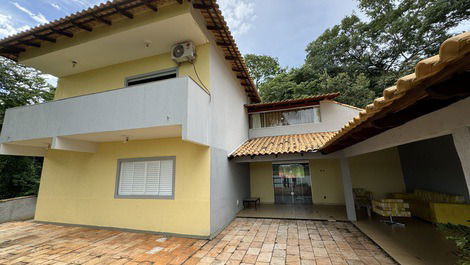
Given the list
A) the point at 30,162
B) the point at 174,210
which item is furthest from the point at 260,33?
the point at 30,162

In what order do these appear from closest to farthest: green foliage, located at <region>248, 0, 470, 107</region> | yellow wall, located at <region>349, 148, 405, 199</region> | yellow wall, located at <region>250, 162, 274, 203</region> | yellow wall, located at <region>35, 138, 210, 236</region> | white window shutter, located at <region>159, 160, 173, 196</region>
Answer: yellow wall, located at <region>35, 138, 210, 236</region>, white window shutter, located at <region>159, 160, 173, 196</region>, yellow wall, located at <region>349, 148, 405, 199</region>, yellow wall, located at <region>250, 162, 274, 203</region>, green foliage, located at <region>248, 0, 470, 107</region>

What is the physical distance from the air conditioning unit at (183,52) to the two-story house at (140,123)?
4 centimetres

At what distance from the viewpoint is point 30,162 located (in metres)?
13.3

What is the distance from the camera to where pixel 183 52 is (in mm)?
6668

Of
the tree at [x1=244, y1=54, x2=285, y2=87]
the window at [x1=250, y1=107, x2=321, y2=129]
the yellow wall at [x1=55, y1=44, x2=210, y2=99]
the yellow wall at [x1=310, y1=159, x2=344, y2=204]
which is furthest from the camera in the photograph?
the tree at [x1=244, y1=54, x2=285, y2=87]

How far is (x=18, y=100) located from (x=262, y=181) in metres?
17.0

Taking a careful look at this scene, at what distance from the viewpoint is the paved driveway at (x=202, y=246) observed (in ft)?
15.5

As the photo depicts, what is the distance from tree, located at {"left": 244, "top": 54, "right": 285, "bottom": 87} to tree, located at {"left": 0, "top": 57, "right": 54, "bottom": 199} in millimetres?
21456

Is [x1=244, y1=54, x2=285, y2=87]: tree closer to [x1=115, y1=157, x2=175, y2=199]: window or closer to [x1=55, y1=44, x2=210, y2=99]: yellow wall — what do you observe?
[x1=55, y1=44, x2=210, y2=99]: yellow wall

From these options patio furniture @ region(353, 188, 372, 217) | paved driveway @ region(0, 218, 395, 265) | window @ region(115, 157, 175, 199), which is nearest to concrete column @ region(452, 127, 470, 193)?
paved driveway @ region(0, 218, 395, 265)

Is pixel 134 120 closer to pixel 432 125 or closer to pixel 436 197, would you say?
pixel 432 125

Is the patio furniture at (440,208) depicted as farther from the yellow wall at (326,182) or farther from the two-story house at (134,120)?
the two-story house at (134,120)

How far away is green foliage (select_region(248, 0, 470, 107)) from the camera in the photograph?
1633cm

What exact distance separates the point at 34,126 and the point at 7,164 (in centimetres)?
957
